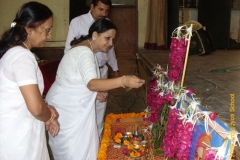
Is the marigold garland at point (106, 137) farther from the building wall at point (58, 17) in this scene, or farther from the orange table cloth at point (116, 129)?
the building wall at point (58, 17)

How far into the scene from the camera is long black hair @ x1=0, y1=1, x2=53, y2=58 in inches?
46.6

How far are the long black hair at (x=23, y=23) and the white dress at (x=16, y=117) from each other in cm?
6

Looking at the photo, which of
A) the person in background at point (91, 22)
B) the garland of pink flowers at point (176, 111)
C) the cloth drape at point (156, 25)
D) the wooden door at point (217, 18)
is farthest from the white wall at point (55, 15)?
the garland of pink flowers at point (176, 111)

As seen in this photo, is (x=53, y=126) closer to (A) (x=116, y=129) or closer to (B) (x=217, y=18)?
(A) (x=116, y=129)

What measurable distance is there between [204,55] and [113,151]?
3.23m

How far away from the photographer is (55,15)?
5734 millimetres

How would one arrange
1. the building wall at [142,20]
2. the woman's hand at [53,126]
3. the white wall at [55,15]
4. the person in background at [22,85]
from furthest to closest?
the building wall at [142,20]
the white wall at [55,15]
the woman's hand at [53,126]
the person in background at [22,85]

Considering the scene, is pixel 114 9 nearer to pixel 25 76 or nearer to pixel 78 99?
pixel 78 99

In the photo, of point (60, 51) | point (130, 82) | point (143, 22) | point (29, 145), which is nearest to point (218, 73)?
point (130, 82)

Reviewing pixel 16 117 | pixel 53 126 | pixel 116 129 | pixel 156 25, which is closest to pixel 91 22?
pixel 116 129

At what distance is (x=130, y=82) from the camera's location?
133 cm

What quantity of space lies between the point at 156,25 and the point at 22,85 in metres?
4.77

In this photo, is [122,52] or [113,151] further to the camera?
[122,52]

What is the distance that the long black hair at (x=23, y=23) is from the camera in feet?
3.88
